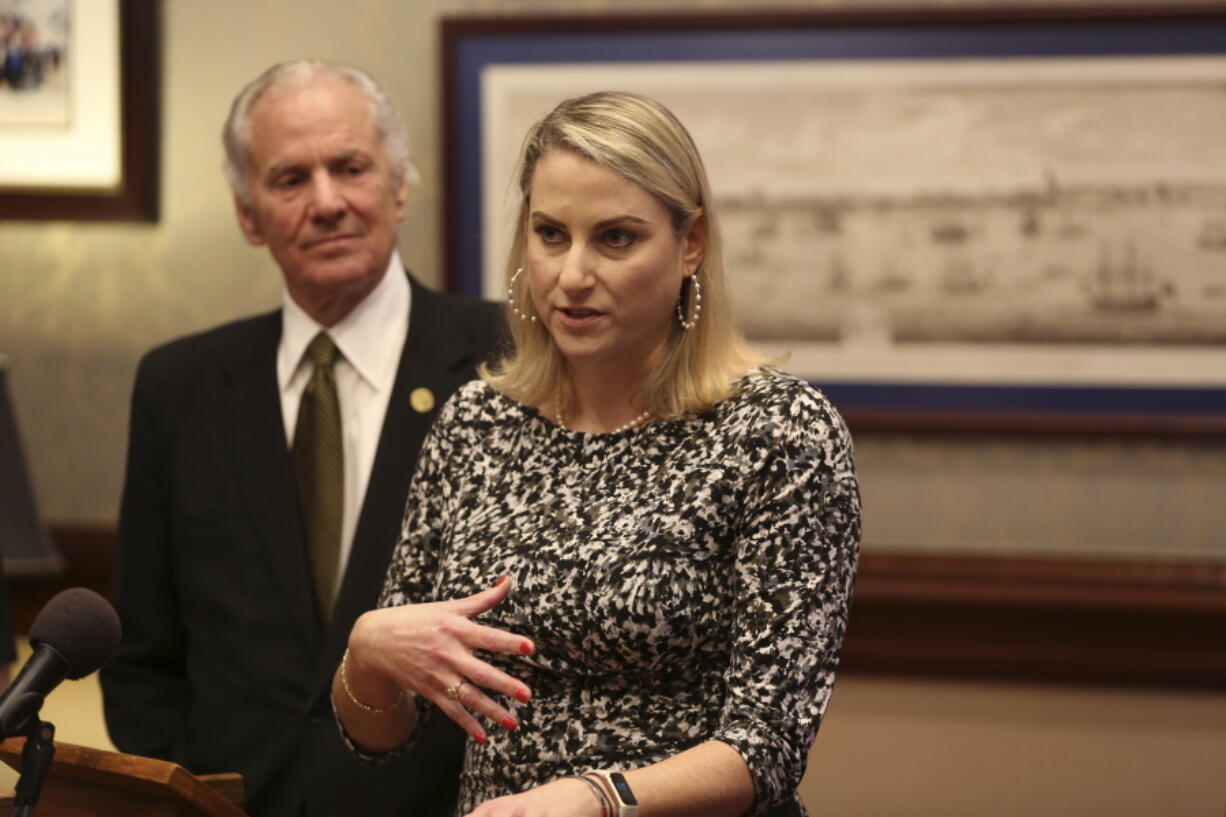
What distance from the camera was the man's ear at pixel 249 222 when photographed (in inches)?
109

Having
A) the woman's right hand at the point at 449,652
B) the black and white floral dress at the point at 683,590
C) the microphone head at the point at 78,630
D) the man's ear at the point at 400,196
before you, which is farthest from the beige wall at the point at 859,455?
the microphone head at the point at 78,630

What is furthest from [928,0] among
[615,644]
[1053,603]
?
[615,644]

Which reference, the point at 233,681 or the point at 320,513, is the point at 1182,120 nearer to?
the point at 320,513

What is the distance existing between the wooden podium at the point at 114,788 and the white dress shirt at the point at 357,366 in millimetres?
973

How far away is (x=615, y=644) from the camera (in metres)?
1.79

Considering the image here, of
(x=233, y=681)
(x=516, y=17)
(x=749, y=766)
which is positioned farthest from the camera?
(x=516, y=17)

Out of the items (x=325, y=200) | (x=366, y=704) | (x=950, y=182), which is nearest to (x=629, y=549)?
(x=366, y=704)

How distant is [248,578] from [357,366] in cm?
42

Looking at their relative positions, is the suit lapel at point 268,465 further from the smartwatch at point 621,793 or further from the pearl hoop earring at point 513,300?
the smartwatch at point 621,793

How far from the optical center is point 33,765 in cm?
132

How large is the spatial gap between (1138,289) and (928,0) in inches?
32.2

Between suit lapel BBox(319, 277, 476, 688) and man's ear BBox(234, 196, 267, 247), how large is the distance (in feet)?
1.14

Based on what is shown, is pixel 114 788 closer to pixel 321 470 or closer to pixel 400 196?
pixel 321 470

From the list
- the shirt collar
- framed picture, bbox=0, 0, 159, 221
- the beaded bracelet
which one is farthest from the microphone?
framed picture, bbox=0, 0, 159, 221
